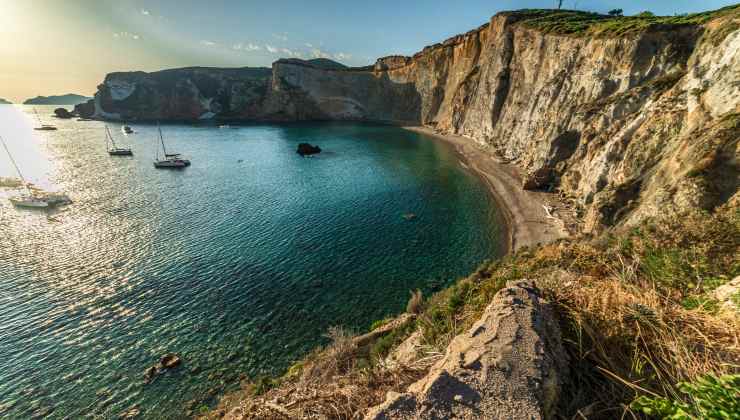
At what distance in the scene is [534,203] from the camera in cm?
3328

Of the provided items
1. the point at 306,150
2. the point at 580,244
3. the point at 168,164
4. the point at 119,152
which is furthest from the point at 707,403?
the point at 119,152

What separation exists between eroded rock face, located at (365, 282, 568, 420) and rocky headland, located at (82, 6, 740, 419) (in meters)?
0.02

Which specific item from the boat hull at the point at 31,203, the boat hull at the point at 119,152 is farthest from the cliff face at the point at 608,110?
the boat hull at the point at 119,152

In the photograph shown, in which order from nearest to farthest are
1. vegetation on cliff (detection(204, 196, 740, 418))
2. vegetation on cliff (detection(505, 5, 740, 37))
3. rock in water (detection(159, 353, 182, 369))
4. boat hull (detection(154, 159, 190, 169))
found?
vegetation on cliff (detection(204, 196, 740, 418)), rock in water (detection(159, 353, 182, 369)), vegetation on cliff (detection(505, 5, 740, 37)), boat hull (detection(154, 159, 190, 169))

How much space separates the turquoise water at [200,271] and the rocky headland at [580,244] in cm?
398

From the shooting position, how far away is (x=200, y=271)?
22.8 metres

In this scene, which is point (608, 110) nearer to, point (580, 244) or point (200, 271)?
point (580, 244)

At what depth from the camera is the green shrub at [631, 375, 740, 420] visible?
7.07 ft

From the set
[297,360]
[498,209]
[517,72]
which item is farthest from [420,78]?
[297,360]

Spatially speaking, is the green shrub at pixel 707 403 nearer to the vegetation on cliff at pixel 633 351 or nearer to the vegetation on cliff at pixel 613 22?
the vegetation on cliff at pixel 633 351

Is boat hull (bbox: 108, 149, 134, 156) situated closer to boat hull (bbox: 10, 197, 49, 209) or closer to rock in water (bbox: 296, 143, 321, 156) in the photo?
boat hull (bbox: 10, 197, 49, 209)

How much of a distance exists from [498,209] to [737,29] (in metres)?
22.0

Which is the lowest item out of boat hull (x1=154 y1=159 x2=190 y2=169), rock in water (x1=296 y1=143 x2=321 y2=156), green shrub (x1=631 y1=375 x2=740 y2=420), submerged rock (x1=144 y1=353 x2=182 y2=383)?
submerged rock (x1=144 y1=353 x2=182 y2=383)

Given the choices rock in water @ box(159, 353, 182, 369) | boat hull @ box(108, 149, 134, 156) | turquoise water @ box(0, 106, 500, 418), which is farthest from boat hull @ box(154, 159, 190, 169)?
rock in water @ box(159, 353, 182, 369)
